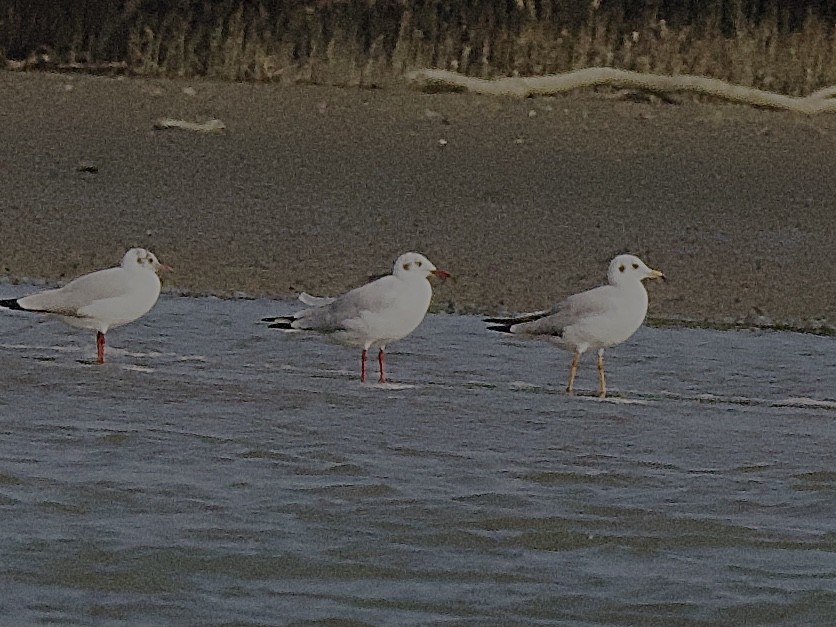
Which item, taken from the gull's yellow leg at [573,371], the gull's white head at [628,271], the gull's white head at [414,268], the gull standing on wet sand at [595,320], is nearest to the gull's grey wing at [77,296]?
the gull's white head at [414,268]

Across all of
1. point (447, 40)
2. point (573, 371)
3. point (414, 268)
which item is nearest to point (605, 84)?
point (447, 40)

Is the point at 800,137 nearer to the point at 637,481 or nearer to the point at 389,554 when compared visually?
the point at 637,481

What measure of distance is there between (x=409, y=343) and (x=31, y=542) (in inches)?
122

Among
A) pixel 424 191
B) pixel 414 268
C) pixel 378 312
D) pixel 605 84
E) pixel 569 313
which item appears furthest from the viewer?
pixel 605 84

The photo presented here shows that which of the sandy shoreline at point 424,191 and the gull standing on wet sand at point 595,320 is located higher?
the sandy shoreline at point 424,191

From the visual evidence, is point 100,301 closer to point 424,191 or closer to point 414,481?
point 414,481

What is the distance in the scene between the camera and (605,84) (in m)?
12.2

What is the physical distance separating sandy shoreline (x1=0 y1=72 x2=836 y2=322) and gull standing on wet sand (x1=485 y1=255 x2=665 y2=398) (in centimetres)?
119

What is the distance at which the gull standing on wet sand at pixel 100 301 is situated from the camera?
7824 millimetres

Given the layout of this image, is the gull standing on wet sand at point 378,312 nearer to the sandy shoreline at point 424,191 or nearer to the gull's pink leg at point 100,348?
the gull's pink leg at point 100,348

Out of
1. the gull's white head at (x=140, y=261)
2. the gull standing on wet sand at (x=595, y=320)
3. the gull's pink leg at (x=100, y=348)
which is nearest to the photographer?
the gull standing on wet sand at (x=595, y=320)

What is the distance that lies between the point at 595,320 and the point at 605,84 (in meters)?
4.98

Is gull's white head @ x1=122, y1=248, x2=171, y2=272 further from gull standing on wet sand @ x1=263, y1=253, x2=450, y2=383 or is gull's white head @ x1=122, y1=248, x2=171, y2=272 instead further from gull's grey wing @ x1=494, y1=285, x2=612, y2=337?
gull's grey wing @ x1=494, y1=285, x2=612, y2=337

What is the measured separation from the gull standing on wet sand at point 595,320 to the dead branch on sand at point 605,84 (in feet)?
15.2
